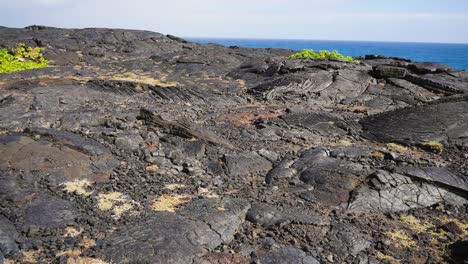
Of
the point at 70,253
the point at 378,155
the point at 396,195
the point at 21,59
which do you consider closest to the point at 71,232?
the point at 70,253

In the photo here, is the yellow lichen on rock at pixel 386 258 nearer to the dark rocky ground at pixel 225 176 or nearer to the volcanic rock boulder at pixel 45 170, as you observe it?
→ the dark rocky ground at pixel 225 176

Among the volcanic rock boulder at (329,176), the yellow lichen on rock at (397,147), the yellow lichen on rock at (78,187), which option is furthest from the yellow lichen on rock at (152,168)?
the yellow lichen on rock at (397,147)

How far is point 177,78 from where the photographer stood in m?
25.4

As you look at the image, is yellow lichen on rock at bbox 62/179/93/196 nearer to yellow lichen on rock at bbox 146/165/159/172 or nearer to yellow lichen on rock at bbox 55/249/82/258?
yellow lichen on rock at bbox 146/165/159/172

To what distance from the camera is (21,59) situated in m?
27.5

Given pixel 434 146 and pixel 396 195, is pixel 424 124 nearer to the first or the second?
pixel 434 146

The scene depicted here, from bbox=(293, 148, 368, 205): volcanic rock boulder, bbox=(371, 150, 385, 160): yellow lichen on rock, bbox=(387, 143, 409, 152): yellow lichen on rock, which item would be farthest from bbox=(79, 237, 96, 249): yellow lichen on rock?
bbox=(387, 143, 409, 152): yellow lichen on rock

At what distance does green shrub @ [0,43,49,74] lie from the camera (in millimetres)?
24545

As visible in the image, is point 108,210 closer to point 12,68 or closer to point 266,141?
point 266,141

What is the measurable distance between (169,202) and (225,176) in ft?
7.62

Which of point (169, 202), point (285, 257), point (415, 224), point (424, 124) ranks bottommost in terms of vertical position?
point (415, 224)

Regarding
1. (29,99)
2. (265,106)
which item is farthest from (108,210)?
(265,106)

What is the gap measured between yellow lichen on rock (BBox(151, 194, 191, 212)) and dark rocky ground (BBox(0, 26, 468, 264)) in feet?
0.17

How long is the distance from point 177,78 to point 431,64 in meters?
19.0
